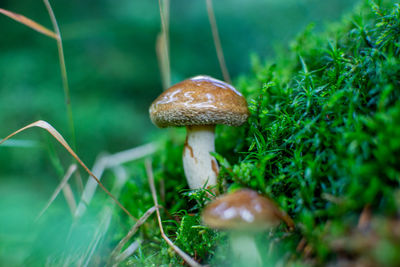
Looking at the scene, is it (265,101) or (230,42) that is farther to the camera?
(230,42)

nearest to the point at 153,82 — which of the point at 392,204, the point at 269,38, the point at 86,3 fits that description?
the point at 86,3

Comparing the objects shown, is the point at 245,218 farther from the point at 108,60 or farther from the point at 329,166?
the point at 108,60

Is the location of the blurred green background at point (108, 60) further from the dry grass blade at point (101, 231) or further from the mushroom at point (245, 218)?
the mushroom at point (245, 218)

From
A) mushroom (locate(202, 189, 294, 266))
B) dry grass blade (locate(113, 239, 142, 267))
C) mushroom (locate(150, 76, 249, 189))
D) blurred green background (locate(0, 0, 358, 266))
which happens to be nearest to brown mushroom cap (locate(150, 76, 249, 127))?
mushroom (locate(150, 76, 249, 189))

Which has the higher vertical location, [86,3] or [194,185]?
[86,3]

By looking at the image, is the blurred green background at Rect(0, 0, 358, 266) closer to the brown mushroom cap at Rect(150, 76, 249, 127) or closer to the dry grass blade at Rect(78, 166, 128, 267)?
the dry grass blade at Rect(78, 166, 128, 267)

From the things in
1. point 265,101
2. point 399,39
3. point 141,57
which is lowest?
point 265,101

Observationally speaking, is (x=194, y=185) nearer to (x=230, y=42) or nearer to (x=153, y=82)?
(x=153, y=82)
